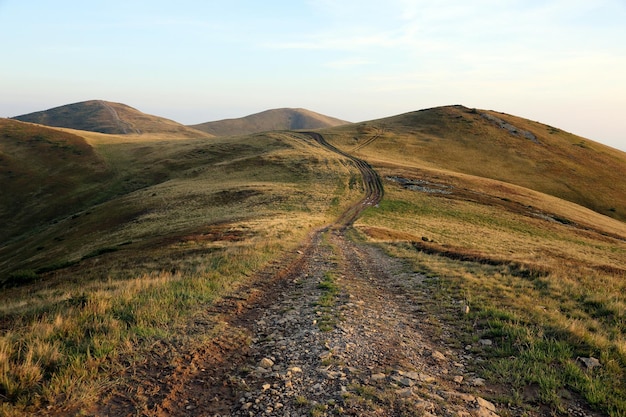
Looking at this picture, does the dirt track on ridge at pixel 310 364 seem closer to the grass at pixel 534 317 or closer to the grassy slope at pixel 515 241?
the grass at pixel 534 317

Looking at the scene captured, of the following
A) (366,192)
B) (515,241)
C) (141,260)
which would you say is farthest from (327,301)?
(366,192)

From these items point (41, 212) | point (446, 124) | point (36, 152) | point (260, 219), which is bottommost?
point (41, 212)

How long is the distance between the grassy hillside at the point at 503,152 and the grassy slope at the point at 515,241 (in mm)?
498

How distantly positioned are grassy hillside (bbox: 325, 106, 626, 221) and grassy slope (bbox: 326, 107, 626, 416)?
0.50 metres

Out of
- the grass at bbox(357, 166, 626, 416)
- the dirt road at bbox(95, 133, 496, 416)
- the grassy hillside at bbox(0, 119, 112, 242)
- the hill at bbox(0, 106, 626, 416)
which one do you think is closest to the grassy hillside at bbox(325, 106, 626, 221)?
the hill at bbox(0, 106, 626, 416)

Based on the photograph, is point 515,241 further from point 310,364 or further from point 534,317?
point 310,364

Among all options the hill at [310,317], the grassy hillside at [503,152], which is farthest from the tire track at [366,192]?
the grassy hillside at [503,152]

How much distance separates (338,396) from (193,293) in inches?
270

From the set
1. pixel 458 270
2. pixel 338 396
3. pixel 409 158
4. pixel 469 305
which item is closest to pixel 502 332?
pixel 469 305

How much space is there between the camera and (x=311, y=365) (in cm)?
727

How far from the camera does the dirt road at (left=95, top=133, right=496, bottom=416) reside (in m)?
5.93

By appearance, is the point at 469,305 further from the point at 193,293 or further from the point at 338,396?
the point at 193,293

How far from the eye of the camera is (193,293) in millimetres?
11367

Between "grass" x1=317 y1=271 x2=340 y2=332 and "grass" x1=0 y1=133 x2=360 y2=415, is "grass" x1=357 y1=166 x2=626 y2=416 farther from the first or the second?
"grass" x1=0 y1=133 x2=360 y2=415
